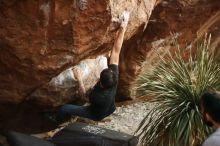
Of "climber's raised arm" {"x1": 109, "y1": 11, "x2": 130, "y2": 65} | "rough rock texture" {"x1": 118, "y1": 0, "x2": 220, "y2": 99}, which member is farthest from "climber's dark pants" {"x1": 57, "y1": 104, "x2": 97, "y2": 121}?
"rough rock texture" {"x1": 118, "y1": 0, "x2": 220, "y2": 99}

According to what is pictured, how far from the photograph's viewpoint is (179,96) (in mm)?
6527

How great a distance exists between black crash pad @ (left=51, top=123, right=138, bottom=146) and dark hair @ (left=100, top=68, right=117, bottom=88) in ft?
1.75

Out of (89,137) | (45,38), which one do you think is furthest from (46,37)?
(89,137)

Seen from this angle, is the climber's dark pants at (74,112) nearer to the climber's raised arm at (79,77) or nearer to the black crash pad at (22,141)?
the climber's raised arm at (79,77)

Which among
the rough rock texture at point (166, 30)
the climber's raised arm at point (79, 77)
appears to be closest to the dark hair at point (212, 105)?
the climber's raised arm at point (79, 77)

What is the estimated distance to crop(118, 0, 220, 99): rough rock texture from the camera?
31.4ft

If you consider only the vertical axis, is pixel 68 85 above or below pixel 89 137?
above

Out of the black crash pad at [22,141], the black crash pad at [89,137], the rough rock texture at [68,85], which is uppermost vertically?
the rough rock texture at [68,85]

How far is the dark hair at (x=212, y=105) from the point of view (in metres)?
3.88

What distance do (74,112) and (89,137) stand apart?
3.21 feet

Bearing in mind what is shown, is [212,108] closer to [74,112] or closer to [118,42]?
[118,42]

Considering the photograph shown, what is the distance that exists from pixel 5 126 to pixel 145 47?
311 cm

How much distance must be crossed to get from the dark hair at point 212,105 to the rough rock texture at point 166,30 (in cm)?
550

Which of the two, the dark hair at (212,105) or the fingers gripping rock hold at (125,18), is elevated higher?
the fingers gripping rock hold at (125,18)
